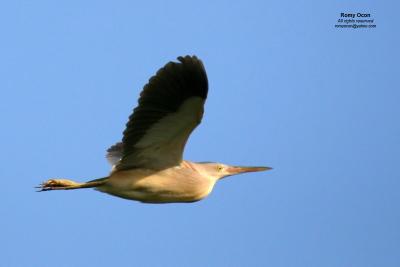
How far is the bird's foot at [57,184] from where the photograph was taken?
11719mm

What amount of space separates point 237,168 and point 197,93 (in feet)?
8.13

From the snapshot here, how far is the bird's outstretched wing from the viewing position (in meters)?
10.7

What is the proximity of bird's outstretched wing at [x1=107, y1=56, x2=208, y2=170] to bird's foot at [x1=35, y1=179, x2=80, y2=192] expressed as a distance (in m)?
0.69

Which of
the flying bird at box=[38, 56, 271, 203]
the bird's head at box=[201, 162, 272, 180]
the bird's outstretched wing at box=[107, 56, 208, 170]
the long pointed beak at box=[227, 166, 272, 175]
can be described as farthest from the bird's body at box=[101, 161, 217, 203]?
the long pointed beak at box=[227, 166, 272, 175]

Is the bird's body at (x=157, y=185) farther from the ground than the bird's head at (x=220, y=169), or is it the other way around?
the bird's head at (x=220, y=169)

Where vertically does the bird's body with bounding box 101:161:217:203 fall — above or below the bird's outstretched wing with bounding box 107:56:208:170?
below

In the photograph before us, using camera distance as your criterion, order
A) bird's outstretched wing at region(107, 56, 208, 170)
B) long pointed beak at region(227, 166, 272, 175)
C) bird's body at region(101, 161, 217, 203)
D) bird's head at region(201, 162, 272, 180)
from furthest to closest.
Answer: long pointed beak at region(227, 166, 272, 175), bird's head at region(201, 162, 272, 180), bird's body at region(101, 161, 217, 203), bird's outstretched wing at region(107, 56, 208, 170)

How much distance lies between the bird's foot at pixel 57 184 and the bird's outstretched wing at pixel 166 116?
69cm

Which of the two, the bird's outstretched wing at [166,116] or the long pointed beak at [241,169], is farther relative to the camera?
the long pointed beak at [241,169]

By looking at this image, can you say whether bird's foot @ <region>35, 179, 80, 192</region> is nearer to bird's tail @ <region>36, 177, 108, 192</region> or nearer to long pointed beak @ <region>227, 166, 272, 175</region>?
bird's tail @ <region>36, 177, 108, 192</region>

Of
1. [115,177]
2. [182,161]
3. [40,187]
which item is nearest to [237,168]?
[182,161]

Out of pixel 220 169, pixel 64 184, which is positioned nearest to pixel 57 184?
pixel 64 184

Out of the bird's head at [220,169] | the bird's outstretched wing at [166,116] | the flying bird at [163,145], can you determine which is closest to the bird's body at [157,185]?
the flying bird at [163,145]

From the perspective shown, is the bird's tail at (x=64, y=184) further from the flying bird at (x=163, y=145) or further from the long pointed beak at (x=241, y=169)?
the long pointed beak at (x=241, y=169)
